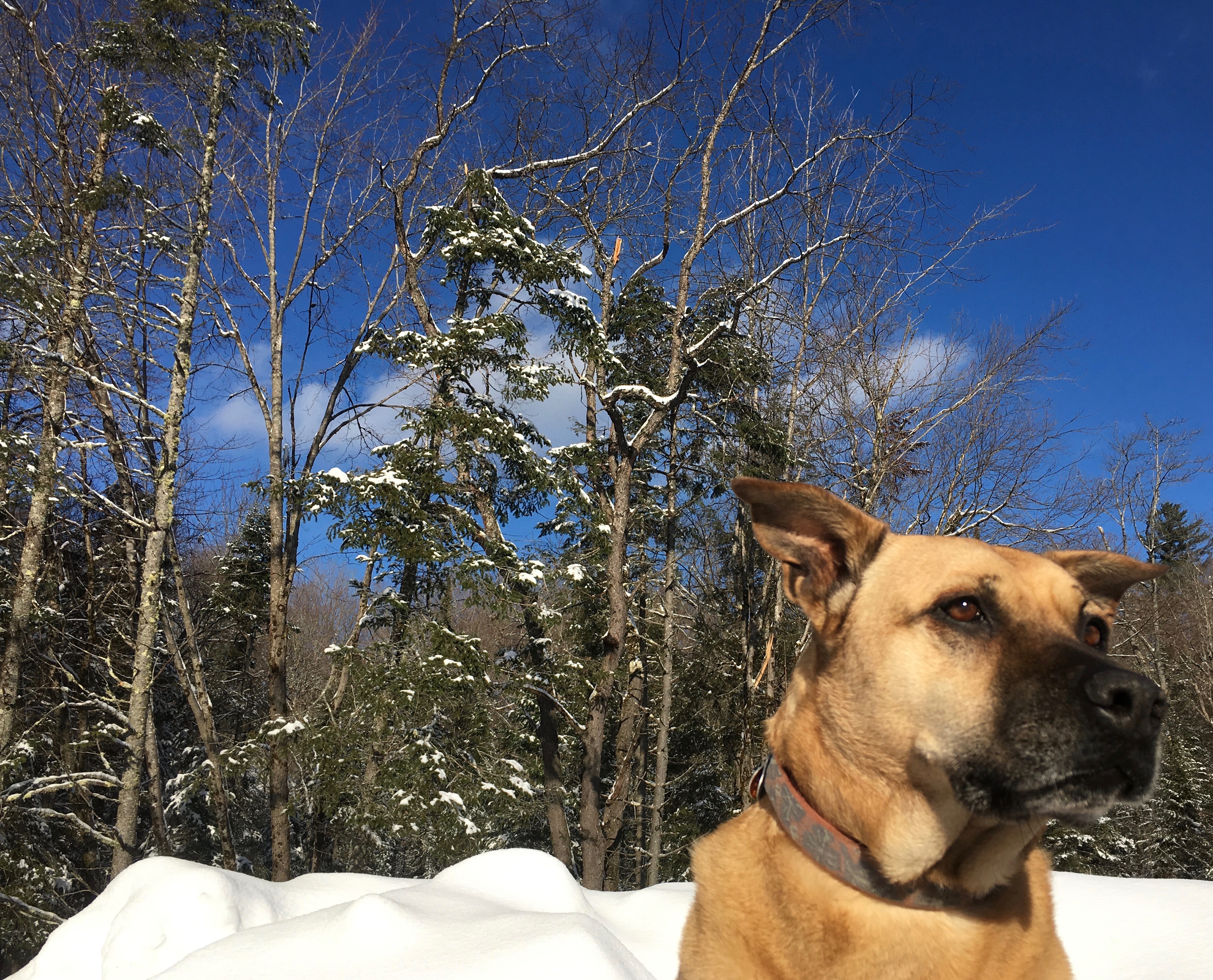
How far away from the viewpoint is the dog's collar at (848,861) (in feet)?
6.63

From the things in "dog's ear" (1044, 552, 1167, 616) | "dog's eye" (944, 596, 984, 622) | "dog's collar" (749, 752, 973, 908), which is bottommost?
"dog's collar" (749, 752, 973, 908)

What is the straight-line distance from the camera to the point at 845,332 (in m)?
16.2

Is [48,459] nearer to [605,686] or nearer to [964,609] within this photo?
[605,686]

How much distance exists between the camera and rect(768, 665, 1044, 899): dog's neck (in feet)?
6.72

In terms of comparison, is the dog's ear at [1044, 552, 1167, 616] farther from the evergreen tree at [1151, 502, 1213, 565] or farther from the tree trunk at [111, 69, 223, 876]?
the evergreen tree at [1151, 502, 1213, 565]

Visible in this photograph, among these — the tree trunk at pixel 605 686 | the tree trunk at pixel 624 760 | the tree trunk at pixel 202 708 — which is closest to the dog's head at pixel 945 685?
the tree trunk at pixel 605 686

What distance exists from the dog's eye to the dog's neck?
0.42 m

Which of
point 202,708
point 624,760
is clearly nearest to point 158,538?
point 202,708

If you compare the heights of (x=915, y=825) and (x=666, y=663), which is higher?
(x=666, y=663)

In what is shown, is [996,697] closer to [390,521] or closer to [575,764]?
[390,521]

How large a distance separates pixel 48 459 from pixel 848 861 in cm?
1306

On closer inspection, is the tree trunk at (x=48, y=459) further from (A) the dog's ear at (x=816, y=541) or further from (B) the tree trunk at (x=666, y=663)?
(A) the dog's ear at (x=816, y=541)

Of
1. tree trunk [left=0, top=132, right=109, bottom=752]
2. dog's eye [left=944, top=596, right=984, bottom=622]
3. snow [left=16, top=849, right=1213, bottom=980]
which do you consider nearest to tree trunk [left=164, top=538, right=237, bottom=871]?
tree trunk [left=0, top=132, right=109, bottom=752]

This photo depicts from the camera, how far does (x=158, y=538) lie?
38.3ft
